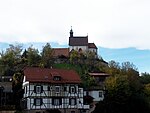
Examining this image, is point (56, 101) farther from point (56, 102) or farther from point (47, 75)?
point (47, 75)

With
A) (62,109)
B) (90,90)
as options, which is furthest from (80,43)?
(62,109)

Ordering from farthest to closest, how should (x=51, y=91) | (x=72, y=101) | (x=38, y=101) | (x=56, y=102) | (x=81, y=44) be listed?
1. (x=81, y=44)
2. (x=72, y=101)
3. (x=56, y=102)
4. (x=51, y=91)
5. (x=38, y=101)

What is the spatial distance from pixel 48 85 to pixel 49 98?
229 cm

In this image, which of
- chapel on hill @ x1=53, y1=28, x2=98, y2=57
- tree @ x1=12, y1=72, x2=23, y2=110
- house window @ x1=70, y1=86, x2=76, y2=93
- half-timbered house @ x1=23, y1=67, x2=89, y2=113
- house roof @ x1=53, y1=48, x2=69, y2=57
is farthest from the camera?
chapel on hill @ x1=53, y1=28, x2=98, y2=57

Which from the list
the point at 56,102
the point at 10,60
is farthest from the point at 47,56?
the point at 56,102

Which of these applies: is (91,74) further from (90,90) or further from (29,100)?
(29,100)

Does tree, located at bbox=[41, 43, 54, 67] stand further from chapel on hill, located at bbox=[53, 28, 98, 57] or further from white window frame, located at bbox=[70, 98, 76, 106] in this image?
chapel on hill, located at bbox=[53, 28, 98, 57]

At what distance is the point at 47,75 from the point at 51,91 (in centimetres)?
321

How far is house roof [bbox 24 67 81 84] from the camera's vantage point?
64562 mm

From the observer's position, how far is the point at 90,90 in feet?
239

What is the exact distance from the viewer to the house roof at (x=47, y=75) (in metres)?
64.6

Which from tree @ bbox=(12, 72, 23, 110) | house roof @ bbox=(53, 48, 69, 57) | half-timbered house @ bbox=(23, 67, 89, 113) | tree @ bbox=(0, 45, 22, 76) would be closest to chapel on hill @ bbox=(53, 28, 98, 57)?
house roof @ bbox=(53, 48, 69, 57)

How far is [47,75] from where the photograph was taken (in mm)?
66500

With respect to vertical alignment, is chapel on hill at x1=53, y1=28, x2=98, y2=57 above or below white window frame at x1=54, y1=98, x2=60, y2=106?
above
